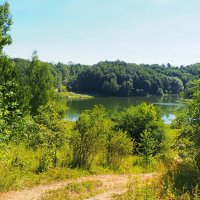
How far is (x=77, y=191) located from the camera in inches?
527

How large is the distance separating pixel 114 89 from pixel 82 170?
5575 inches

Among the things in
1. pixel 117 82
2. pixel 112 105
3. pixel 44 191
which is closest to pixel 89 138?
pixel 44 191

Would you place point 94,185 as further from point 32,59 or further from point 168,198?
point 32,59

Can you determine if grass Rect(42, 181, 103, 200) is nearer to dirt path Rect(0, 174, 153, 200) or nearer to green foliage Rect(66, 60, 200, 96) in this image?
dirt path Rect(0, 174, 153, 200)

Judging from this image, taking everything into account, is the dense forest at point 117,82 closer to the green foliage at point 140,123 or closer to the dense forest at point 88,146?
the green foliage at point 140,123

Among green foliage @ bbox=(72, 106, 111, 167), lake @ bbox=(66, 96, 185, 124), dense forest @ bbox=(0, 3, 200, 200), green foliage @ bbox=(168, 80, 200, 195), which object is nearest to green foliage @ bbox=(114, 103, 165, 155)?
dense forest @ bbox=(0, 3, 200, 200)

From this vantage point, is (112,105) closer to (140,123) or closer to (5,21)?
(140,123)

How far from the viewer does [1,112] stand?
28.9 ft

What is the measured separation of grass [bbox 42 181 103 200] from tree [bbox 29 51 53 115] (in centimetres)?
2702

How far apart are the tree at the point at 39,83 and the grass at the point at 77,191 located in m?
27.0

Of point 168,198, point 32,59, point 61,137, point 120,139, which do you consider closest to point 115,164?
point 120,139

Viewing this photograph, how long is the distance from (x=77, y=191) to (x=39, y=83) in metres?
30.0

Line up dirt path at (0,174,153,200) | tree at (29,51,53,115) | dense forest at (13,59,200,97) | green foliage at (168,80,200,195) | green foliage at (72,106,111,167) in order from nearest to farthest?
dirt path at (0,174,153,200) < green foliage at (168,80,200,195) < green foliage at (72,106,111,167) < tree at (29,51,53,115) < dense forest at (13,59,200,97)

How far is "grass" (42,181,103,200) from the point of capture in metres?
12.2
